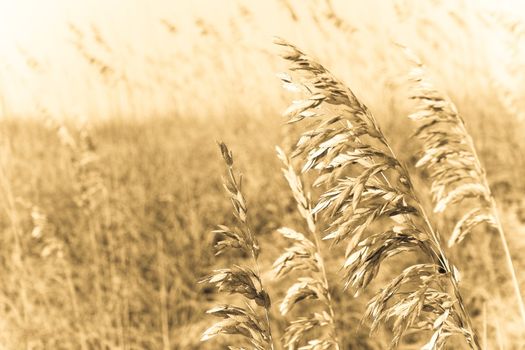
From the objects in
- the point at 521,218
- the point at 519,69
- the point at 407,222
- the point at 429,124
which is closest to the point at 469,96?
the point at 519,69

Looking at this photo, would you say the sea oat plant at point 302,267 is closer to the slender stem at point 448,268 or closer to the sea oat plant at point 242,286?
the sea oat plant at point 242,286

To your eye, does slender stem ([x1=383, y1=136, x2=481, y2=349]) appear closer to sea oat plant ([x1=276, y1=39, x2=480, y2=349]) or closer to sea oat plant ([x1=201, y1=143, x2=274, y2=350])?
sea oat plant ([x1=276, y1=39, x2=480, y2=349])

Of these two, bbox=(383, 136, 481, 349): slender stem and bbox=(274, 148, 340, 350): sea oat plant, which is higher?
bbox=(383, 136, 481, 349): slender stem

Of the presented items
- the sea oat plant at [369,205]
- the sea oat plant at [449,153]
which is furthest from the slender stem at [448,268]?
the sea oat plant at [449,153]

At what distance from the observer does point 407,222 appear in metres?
1.34

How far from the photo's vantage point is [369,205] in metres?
1.34

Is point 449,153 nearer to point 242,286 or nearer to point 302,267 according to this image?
point 302,267

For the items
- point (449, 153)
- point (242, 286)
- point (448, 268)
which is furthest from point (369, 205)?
point (449, 153)

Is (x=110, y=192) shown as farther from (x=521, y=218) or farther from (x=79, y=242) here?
(x=521, y=218)

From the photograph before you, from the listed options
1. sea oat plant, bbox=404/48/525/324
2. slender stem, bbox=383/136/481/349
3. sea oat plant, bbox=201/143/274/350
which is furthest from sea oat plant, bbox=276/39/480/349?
sea oat plant, bbox=404/48/525/324

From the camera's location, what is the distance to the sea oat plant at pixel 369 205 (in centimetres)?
129

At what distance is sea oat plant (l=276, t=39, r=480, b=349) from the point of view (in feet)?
4.22

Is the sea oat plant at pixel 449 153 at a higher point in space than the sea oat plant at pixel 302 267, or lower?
higher

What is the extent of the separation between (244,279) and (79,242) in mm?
3981
